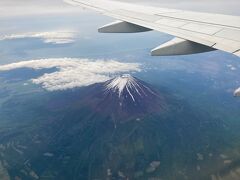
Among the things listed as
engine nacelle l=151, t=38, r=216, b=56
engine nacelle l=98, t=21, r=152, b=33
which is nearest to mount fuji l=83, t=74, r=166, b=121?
engine nacelle l=98, t=21, r=152, b=33

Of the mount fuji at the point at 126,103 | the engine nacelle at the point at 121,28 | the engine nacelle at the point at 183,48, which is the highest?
the engine nacelle at the point at 183,48

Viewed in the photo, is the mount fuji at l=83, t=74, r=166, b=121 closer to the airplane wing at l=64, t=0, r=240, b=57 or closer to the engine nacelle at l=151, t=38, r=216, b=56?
the airplane wing at l=64, t=0, r=240, b=57

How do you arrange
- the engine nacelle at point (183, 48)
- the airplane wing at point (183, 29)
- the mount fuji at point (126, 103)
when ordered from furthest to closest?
the mount fuji at point (126, 103) < the engine nacelle at point (183, 48) < the airplane wing at point (183, 29)

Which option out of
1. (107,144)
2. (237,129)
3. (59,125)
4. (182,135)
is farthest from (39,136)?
(237,129)

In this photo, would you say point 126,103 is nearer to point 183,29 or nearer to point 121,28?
point 121,28

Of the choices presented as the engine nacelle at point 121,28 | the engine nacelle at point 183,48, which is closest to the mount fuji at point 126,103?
the engine nacelle at point 121,28

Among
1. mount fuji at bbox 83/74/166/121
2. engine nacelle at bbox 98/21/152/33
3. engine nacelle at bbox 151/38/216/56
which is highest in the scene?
engine nacelle at bbox 151/38/216/56

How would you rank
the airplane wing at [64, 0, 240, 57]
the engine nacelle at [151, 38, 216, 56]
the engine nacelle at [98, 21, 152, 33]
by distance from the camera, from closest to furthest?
the airplane wing at [64, 0, 240, 57], the engine nacelle at [151, 38, 216, 56], the engine nacelle at [98, 21, 152, 33]

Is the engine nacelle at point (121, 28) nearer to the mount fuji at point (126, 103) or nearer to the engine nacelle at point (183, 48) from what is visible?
the engine nacelle at point (183, 48)

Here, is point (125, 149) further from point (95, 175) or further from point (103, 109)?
point (103, 109)
